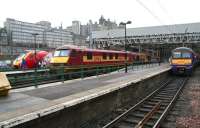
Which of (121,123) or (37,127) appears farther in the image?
(121,123)

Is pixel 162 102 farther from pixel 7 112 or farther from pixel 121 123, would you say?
pixel 7 112

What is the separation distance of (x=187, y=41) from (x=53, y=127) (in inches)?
2284

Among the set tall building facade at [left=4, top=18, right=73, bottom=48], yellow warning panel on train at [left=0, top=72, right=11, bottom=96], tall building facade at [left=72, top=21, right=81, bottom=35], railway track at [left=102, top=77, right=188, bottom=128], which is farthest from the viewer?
tall building facade at [left=72, top=21, right=81, bottom=35]

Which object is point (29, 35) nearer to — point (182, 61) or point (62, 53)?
point (62, 53)

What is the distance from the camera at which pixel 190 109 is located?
11781 mm

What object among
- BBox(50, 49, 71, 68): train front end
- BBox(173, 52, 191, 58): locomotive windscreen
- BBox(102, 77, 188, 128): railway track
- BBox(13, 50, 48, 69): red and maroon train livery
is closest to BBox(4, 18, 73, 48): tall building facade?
BBox(13, 50, 48, 69): red and maroon train livery

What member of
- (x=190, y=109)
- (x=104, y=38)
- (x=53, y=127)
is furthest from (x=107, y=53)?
(x=104, y=38)

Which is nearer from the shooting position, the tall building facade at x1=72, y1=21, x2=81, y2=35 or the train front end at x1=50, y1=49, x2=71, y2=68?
the train front end at x1=50, y1=49, x2=71, y2=68

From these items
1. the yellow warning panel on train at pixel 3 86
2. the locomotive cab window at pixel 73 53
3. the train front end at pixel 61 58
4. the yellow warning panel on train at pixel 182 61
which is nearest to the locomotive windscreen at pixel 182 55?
the yellow warning panel on train at pixel 182 61

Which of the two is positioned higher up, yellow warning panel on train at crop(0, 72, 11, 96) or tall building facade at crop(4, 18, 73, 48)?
tall building facade at crop(4, 18, 73, 48)

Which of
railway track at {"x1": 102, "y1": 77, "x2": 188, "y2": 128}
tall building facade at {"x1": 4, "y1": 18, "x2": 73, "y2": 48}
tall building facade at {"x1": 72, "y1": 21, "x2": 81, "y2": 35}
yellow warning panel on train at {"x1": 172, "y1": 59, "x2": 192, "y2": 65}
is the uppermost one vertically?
tall building facade at {"x1": 72, "y1": 21, "x2": 81, "y2": 35}

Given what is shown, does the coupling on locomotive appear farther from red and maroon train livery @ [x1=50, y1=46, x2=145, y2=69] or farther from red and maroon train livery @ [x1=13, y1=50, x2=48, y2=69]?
red and maroon train livery @ [x1=13, y1=50, x2=48, y2=69]

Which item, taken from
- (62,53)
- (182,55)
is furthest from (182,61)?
(62,53)

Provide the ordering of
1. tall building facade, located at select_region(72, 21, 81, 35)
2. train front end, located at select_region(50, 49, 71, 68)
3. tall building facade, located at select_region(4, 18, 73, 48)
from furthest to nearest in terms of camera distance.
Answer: tall building facade, located at select_region(72, 21, 81, 35), tall building facade, located at select_region(4, 18, 73, 48), train front end, located at select_region(50, 49, 71, 68)
